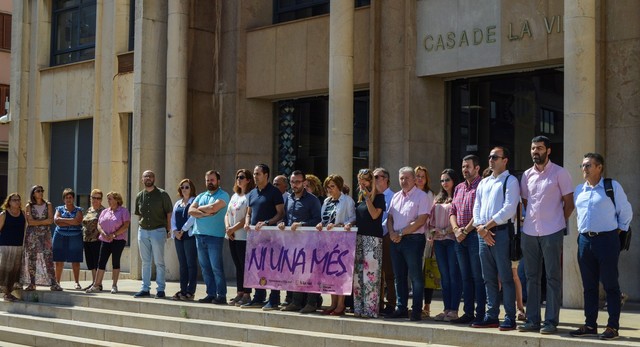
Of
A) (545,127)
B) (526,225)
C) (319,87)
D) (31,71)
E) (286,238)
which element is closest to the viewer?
(526,225)

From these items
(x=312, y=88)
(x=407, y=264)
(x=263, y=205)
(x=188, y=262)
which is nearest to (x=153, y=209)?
(x=188, y=262)

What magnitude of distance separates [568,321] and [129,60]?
14.0m

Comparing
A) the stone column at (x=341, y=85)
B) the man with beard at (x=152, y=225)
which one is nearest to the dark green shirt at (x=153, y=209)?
the man with beard at (x=152, y=225)

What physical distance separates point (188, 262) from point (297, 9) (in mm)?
7742

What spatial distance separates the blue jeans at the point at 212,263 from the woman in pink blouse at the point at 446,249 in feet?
11.7

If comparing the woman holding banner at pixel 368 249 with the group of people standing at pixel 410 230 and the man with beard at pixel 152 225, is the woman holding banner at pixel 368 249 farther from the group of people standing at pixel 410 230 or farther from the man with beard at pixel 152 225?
the man with beard at pixel 152 225

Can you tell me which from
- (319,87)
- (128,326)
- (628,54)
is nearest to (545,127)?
Answer: (628,54)

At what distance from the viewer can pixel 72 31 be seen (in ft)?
81.3

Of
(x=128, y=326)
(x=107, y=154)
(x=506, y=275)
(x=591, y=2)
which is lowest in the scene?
(x=128, y=326)

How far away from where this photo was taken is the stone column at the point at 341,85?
665 inches

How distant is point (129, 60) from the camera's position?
22266 millimetres

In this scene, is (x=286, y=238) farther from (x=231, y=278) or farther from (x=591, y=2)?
(x=231, y=278)

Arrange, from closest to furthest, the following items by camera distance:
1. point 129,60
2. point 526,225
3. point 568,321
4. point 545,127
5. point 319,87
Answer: point 526,225, point 568,321, point 545,127, point 319,87, point 129,60

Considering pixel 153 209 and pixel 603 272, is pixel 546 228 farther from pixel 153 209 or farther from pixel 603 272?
pixel 153 209
